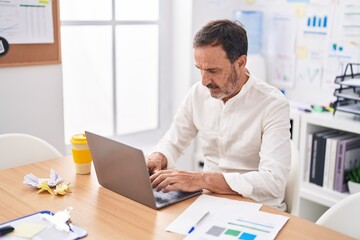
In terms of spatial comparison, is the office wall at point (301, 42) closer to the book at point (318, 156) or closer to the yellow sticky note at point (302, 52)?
the yellow sticky note at point (302, 52)

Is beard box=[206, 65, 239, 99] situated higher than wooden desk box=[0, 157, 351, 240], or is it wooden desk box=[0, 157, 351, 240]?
beard box=[206, 65, 239, 99]

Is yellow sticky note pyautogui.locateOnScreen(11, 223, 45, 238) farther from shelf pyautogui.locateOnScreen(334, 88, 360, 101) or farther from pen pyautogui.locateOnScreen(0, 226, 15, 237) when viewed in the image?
shelf pyautogui.locateOnScreen(334, 88, 360, 101)

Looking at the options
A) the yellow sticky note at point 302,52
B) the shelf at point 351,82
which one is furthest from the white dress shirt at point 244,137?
the yellow sticky note at point 302,52

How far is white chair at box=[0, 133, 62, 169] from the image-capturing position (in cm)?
208

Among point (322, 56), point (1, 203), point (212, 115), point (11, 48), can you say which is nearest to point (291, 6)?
point (322, 56)

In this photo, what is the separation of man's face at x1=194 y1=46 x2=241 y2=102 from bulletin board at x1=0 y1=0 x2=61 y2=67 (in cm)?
98

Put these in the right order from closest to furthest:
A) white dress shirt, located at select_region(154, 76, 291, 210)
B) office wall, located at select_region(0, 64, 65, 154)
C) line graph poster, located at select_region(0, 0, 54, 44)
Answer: white dress shirt, located at select_region(154, 76, 291, 210) < line graph poster, located at select_region(0, 0, 54, 44) < office wall, located at select_region(0, 64, 65, 154)

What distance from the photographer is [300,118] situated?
2.81 meters

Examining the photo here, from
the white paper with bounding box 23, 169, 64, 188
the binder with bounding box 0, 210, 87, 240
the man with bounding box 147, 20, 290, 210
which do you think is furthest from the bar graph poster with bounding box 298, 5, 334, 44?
the binder with bounding box 0, 210, 87, 240

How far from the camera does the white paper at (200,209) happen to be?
139 centimetres

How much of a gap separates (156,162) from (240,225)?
606 millimetres

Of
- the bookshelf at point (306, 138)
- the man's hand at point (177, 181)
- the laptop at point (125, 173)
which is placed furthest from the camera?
the bookshelf at point (306, 138)

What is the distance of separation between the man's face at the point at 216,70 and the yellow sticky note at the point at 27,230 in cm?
84

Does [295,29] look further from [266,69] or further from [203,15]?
[203,15]
